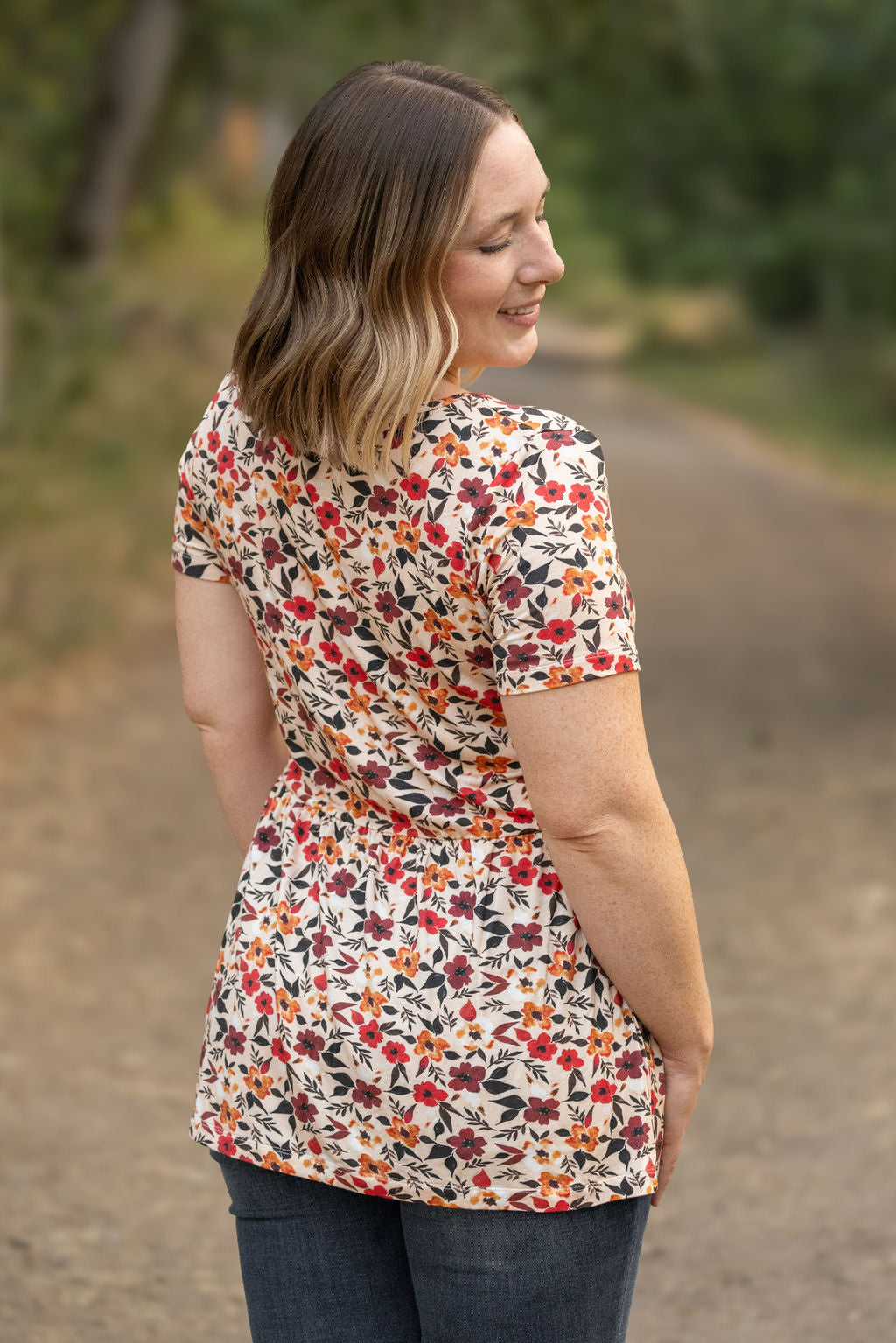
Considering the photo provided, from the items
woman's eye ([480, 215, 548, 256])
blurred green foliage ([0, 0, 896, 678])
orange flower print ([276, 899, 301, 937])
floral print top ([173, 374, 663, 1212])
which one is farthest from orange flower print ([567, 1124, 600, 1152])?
blurred green foliage ([0, 0, 896, 678])

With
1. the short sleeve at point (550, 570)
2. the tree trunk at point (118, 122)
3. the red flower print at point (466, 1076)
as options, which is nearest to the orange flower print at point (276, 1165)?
the red flower print at point (466, 1076)

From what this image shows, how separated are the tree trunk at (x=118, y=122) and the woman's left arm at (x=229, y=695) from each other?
11973 mm

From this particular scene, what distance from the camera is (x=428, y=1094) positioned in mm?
1442

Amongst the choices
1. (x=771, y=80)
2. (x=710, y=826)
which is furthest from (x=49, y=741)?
(x=771, y=80)

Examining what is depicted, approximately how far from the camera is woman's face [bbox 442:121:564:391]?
53.7 inches

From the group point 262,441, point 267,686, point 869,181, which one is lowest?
point 267,686

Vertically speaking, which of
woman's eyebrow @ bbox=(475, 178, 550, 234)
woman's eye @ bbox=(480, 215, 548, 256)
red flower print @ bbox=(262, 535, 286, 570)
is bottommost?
red flower print @ bbox=(262, 535, 286, 570)

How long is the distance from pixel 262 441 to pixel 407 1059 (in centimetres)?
59

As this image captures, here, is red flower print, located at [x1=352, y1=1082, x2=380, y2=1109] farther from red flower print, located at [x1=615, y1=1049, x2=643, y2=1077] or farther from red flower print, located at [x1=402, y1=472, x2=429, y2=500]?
red flower print, located at [x1=402, y1=472, x2=429, y2=500]

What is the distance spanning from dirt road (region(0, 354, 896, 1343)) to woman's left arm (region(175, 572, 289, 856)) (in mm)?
693

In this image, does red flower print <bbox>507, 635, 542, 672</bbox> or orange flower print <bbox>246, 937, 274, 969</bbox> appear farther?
orange flower print <bbox>246, 937, 274, 969</bbox>

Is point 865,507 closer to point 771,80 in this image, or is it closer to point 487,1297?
point 771,80

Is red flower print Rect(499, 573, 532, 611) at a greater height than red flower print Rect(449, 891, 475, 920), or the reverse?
red flower print Rect(499, 573, 532, 611)

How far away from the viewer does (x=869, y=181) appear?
14.8m
